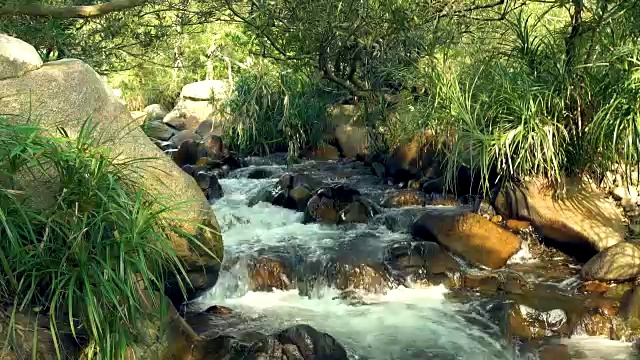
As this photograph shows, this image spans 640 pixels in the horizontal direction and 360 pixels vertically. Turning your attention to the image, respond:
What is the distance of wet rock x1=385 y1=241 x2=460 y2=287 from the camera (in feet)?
18.7

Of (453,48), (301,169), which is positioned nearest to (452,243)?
(453,48)

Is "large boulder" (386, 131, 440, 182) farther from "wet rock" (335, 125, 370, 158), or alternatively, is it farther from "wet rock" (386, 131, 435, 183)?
"wet rock" (335, 125, 370, 158)

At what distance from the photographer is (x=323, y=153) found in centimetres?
1147

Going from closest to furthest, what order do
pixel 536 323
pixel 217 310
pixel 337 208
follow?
pixel 536 323 < pixel 217 310 < pixel 337 208

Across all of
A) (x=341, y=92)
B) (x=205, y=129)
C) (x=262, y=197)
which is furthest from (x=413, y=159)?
(x=205, y=129)

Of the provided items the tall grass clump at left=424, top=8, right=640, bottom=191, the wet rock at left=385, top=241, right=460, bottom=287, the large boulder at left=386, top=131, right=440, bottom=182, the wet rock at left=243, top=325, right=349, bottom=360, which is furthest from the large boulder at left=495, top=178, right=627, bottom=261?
the wet rock at left=243, top=325, right=349, bottom=360

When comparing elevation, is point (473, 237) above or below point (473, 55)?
below

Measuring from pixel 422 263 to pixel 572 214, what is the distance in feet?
5.32

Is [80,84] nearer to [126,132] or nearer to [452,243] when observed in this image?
[126,132]

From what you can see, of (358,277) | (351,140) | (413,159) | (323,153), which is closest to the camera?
(358,277)

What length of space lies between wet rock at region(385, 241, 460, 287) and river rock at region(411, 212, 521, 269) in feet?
0.67

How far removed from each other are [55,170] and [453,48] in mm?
6013

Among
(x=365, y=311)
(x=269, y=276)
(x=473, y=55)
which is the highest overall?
(x=473, y=55)

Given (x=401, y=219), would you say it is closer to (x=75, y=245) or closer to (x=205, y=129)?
(x=75, y=245)
